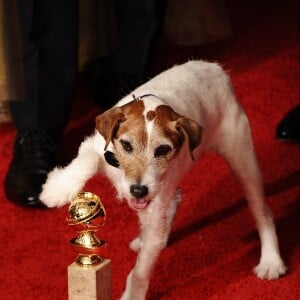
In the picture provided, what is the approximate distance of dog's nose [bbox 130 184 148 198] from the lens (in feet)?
4.27

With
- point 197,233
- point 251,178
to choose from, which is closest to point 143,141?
point 251,178

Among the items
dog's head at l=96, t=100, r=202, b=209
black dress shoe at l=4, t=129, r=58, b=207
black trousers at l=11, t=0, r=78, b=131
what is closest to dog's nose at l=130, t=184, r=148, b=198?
dog's head at l=96, t=100, r=202, b=209

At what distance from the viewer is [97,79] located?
2.75m

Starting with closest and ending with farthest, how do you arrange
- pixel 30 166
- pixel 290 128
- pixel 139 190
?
pixel 139 190 → pixel 30 166 → pixel 290 128

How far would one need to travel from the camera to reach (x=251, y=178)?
1.72 metres

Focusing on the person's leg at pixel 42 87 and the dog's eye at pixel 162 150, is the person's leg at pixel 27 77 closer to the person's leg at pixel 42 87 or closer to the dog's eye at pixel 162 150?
the person's leg at pixel 42 87

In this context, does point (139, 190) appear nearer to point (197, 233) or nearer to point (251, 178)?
point (251, 178)

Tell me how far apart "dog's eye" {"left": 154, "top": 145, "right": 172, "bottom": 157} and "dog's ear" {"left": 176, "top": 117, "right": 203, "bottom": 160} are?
43 millimetres

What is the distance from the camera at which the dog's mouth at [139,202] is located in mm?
1322

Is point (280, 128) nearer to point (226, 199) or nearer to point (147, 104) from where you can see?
point (226, 199)

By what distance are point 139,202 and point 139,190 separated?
1.4 inches

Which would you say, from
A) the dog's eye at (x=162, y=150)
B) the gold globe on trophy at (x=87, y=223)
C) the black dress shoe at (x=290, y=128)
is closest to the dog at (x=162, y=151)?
the dog's eye at (x=162, y=150)

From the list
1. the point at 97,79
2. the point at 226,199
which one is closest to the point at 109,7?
the point at 97,79

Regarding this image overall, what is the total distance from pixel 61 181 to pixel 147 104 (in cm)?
21
